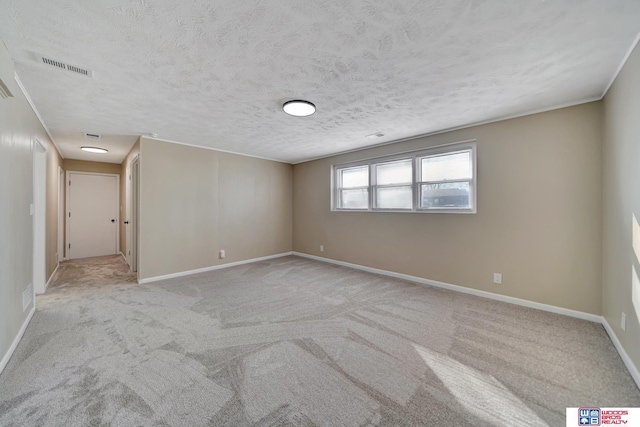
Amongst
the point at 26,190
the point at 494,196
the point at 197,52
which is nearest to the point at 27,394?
the point at 26,190

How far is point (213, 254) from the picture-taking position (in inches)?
199

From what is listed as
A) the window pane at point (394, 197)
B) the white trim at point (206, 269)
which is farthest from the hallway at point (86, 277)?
the window pane at point (394, 197)

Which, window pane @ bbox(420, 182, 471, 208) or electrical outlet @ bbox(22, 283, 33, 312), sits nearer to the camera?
electrical outlet @ bbox(22, 283, 33, 312)

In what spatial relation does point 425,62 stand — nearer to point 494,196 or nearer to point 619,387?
point 494,196

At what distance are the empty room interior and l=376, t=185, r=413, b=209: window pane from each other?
0.04 m

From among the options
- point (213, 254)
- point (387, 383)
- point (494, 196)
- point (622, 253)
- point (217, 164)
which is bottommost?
point (387, 383)

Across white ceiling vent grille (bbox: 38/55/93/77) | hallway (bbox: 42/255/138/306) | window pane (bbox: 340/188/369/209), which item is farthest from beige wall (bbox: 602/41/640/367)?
hallway (bbox: 42/255/138/306)

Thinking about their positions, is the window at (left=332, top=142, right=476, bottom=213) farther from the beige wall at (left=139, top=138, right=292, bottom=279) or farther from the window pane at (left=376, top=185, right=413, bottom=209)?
the beige wall at (left=139, top=138, right=292, bottom=279)

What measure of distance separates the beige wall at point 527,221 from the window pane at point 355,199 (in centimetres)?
92

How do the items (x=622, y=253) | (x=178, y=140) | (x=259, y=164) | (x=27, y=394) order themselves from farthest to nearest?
(x=259, y=164)
(x=178, y=140)
(x=622, y=253)
(x=27, y=394)

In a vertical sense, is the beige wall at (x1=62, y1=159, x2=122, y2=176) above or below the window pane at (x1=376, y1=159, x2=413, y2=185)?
above

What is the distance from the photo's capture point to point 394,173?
4648 millimetres

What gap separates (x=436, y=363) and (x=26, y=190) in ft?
14.2

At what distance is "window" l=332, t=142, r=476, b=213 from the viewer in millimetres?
3721
